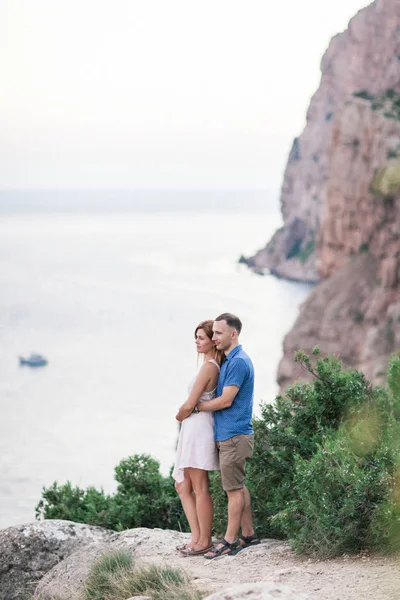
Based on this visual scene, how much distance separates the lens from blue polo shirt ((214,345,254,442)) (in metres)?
7.58

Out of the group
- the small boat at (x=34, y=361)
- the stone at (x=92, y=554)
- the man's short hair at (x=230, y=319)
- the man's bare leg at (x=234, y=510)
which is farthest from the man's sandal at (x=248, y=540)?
the small boat at (x=34, y=361)

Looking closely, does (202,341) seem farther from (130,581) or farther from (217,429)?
(130,581)

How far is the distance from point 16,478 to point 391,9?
157 ft

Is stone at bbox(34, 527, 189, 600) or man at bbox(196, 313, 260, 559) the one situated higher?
man at bbox(196, 313, 260, 559)

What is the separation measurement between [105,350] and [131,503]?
78.8 meters

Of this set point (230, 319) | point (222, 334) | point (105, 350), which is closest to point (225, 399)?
point (222, 334)

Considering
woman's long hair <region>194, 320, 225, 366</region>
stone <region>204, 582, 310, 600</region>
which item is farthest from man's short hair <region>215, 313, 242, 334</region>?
stone <region>204, 582, 310, 600</region>

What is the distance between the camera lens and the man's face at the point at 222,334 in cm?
760

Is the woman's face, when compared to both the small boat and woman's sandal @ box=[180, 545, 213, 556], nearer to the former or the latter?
woman's sandal @ box=[180, 545, 213, 556]

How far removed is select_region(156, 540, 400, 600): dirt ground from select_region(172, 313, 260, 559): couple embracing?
0.26 meters

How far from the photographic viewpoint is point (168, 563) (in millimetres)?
7516

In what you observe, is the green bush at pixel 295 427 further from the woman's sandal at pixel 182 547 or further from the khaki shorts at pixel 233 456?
the khaki shorts at pixel 233 456

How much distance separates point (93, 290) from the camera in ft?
416

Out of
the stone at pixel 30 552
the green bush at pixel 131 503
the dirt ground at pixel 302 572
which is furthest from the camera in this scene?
the green bush at pixel 131 503
